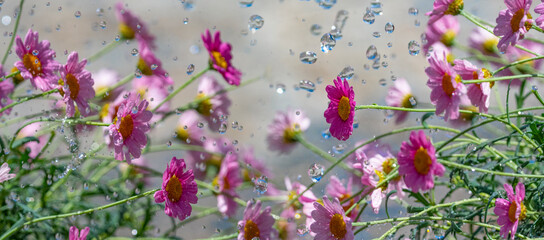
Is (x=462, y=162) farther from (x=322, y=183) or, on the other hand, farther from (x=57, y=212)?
(x=322, y=183)

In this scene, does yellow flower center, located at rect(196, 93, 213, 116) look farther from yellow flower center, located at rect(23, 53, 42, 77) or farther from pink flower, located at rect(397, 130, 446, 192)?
pink flower, located at rect(397, 130, 446, 192)

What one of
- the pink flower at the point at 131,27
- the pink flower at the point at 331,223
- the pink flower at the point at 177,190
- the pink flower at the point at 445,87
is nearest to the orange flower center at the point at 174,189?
the pink flower at the point at 177,190

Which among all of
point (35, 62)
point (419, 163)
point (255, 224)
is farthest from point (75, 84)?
point (419, 163)

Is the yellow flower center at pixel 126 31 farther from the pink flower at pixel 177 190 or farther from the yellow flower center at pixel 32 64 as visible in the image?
the pink flower at pixel 177 190

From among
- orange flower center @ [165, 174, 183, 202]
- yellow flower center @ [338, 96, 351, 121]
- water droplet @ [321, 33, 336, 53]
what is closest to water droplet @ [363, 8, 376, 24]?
water droplet @ [321, 33, 336, 53]

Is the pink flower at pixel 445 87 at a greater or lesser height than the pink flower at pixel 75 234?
greater

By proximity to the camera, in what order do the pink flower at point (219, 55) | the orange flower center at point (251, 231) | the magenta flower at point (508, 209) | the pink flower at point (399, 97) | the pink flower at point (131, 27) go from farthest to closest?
the pink flower at point (131, 27) < the pink flower at point (399, 97) < the pink flower at point (219, 55) < the orange flower center at point (251, 231) < the magenta flower at point (508, 209)

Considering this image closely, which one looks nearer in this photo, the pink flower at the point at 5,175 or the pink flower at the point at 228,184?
the pink flower at the point at 5,175
